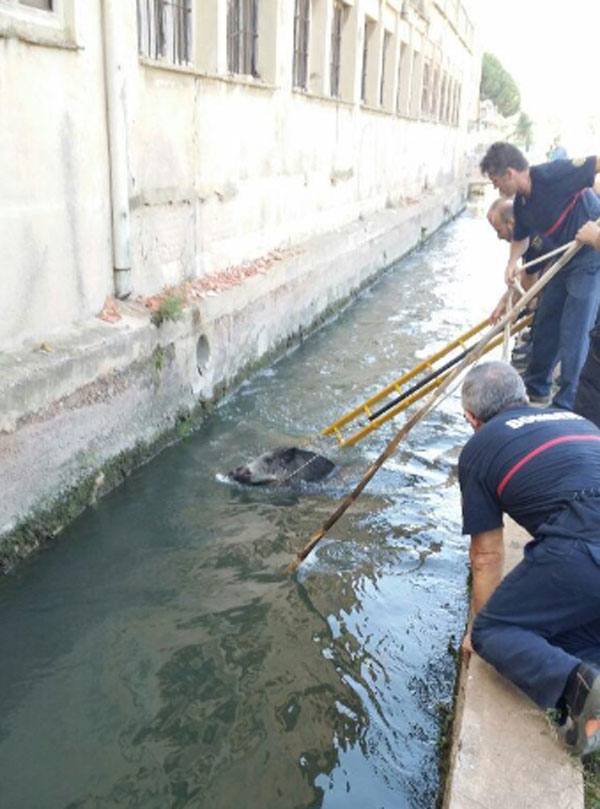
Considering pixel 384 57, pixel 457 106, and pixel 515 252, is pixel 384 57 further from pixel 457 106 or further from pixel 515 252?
pixel 457 106

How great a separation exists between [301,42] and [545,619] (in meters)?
10.1

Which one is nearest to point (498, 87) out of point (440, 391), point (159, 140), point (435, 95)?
point (435, 95)

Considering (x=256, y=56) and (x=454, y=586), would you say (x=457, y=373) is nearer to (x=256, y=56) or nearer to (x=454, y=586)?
(x=454, y=586)

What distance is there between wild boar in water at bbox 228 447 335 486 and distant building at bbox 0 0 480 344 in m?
1.66

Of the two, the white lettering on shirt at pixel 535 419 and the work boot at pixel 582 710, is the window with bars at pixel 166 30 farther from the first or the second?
the work boot at pixel 582 710

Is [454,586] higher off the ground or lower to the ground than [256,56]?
lower

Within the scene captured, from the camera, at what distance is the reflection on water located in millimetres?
3254

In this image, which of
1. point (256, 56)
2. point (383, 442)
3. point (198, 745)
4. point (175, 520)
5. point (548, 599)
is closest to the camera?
point (548, 599)

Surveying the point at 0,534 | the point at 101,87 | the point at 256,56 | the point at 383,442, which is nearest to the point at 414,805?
the point at 0,534

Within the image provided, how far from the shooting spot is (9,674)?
12.4 feet

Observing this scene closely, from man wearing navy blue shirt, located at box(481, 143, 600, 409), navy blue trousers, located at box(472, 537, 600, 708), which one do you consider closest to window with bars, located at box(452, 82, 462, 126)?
man wearing navy blue shirt, located at box(481, 143, 600, 409)

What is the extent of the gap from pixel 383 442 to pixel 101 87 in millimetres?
3532

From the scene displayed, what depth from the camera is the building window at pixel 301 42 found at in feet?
35.9

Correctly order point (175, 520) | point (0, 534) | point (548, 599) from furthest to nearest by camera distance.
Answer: point (175, 520) → point (0, 534) → point (548, 599)
